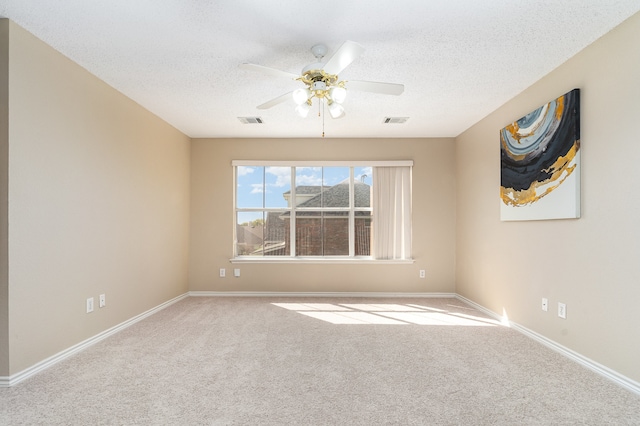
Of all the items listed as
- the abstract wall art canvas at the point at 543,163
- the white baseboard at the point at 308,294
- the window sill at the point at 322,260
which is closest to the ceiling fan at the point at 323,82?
the abstract wall art canvas at the point at 543,163

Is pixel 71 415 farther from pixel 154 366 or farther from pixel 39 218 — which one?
pixel 39 218

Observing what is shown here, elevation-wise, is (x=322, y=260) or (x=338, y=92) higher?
(x=338, y=92)

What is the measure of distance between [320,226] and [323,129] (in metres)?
1.51

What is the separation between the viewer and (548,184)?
313 centimetres

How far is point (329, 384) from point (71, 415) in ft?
4.94

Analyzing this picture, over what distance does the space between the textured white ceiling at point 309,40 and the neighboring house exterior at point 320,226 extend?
1.92 meters

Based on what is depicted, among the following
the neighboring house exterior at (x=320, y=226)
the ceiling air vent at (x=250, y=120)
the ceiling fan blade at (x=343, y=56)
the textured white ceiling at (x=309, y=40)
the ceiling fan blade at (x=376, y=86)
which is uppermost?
the textured white ceiling at (x=309, y=40)

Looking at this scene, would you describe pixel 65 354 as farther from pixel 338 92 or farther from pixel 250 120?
pixel 250 120

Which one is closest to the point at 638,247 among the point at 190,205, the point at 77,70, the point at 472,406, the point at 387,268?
the point at 472,406

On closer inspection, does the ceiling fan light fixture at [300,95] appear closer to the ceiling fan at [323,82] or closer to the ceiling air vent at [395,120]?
the ceiling fan at [323,82]

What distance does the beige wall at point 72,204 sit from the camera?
2.47m

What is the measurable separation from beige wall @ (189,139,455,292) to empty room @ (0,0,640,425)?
55 cm

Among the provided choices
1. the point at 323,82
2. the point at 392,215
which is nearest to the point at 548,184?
the point at 323,82

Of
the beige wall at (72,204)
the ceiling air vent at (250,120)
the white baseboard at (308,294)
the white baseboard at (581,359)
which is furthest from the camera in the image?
the white baseboard at (308,294)
